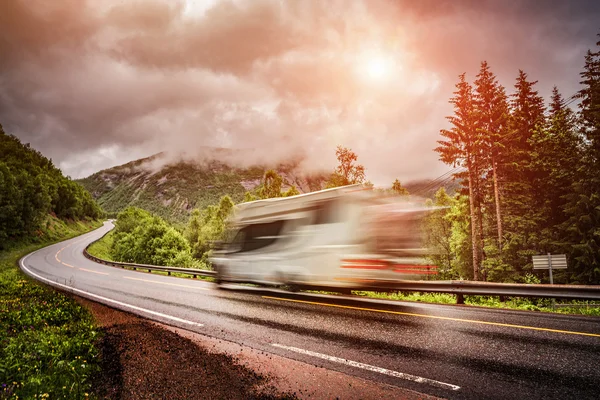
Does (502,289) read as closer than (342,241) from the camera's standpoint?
Yes

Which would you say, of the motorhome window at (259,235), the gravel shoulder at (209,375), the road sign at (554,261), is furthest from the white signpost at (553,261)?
the gravel shoulder at (209,375)

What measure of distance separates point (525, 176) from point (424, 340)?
927 inches

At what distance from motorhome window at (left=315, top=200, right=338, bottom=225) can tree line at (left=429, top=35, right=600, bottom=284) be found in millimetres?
18260

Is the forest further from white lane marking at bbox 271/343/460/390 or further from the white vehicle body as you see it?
white lane marking at bbox 271/343/460/390

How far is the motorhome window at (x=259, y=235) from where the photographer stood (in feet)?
36.4

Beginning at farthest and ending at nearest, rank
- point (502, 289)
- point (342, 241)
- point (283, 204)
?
1. point (283, 204)
2. point (342, 241)
3. point (502, 289)

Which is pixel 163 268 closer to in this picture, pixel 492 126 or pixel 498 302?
pixel 498 302

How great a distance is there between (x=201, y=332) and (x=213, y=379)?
2666mm

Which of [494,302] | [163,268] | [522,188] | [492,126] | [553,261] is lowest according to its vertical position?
[494,302]

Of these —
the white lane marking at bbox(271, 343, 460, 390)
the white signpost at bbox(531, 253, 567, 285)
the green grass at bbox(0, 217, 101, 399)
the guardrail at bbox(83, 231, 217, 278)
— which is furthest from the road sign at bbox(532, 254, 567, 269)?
the green grass at bbox(0, 217, 101, 399)

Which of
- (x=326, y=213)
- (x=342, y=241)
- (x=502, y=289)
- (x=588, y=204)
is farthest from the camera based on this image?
(x=588, y=204)

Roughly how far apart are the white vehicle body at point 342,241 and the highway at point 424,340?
3.00ft

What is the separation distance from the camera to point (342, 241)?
29.7 feet

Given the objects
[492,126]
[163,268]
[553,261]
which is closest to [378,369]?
[553,261]
